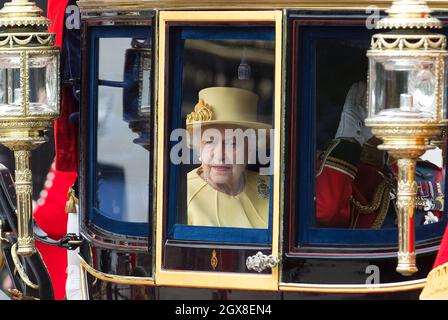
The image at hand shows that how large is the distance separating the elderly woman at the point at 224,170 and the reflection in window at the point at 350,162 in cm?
17

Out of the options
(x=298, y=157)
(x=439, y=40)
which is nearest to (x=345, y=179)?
(x=298, y=157)

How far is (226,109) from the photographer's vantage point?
19.4ft

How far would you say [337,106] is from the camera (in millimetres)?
5852

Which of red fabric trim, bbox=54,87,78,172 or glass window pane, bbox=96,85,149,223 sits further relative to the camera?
red fabric trim, bbox=54,87,78,172

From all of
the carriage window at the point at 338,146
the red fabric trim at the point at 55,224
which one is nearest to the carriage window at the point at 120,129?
the carriage window at the point at 338,146

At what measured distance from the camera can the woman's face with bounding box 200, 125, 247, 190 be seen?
5918mm

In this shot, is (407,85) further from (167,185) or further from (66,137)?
(66,137)

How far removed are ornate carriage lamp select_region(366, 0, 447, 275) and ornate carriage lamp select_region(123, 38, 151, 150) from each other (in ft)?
2.68

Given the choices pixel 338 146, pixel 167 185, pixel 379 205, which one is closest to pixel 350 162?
pixel 338 146

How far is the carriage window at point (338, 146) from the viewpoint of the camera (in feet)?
19.1

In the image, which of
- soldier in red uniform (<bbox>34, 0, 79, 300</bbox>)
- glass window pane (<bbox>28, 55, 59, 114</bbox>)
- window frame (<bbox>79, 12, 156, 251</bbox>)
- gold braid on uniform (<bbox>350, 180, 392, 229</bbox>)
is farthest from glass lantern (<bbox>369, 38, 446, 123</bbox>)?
soldier in red uniform (<bbox>34, 0, 79, 300</bbox>)

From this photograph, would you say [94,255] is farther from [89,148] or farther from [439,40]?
[439,40]

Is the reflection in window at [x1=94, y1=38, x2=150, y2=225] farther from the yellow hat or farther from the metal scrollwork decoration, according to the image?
the metal scrollwork decoration

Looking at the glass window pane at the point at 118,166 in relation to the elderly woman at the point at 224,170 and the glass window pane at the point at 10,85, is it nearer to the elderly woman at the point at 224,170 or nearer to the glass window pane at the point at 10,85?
the elderly woman at the point at 224,170
